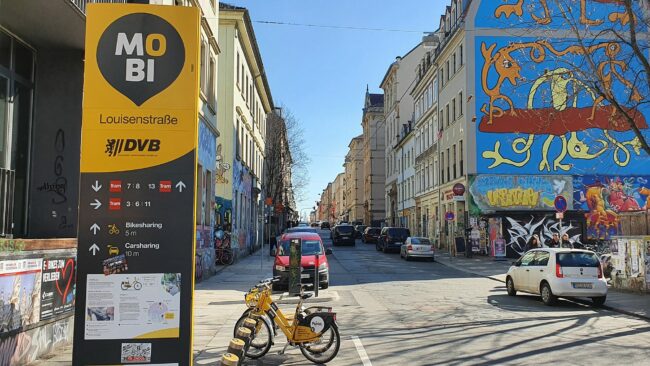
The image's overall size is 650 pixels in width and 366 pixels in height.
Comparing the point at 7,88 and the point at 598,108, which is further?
the point at 598,108

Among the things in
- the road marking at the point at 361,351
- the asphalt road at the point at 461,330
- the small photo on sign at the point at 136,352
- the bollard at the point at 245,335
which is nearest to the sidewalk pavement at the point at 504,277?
the asphalt road at the point at 461,330

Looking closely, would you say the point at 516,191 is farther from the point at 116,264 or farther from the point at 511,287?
the point at 116,264

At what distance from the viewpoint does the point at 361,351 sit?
8.52m

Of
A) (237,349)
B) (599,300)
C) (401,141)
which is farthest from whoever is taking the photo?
(401,141)

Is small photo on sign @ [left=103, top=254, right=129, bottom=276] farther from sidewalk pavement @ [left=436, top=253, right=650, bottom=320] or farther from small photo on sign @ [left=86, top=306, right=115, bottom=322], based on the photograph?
sidewalk pavement @ [left=436, top=253, right=650, bottom=320]

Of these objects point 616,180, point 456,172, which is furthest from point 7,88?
point 616,180

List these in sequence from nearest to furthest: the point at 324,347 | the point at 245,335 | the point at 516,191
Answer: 1. the point at 245,335
2. the point at 324,347
3. the point at 516,191

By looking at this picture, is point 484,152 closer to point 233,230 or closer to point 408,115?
point 233,230

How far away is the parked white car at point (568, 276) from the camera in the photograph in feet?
46.0

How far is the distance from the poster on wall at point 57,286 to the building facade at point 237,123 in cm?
1856

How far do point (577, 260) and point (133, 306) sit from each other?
12448 mm

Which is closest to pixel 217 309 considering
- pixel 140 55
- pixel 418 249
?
pixel 140 55

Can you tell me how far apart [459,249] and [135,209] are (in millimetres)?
32515

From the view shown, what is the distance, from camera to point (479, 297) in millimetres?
16047
